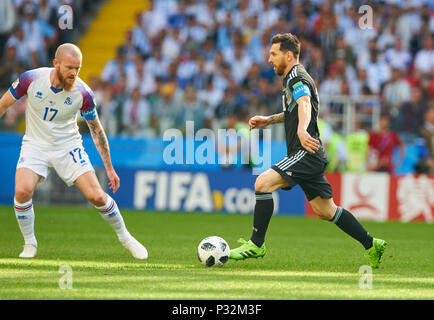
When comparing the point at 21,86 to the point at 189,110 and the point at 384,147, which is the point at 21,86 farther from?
the point at 384,147

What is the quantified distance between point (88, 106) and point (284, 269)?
2.58 m

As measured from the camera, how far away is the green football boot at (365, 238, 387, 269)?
8414mm

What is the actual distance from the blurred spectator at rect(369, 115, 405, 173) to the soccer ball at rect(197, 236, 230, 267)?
10027 millimetres

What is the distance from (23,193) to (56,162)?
18.0 inches

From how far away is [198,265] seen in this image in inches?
334

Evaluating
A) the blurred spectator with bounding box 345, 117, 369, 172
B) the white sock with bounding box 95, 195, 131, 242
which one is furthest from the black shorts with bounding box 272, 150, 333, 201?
the blurred spectator with bounding box 345, 117, 369, 172

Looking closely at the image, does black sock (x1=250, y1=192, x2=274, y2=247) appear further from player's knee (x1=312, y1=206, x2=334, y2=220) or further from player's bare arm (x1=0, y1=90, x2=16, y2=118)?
player's bare arm (x1=0, y1=90, x2=16, y2=118)

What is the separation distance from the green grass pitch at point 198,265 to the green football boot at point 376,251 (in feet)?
0.48

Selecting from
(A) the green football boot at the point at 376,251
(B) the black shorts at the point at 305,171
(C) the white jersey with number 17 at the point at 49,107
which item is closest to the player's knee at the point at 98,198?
(C) the white jersey with number 17 at the point at 49,107

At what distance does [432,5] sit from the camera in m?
21.2

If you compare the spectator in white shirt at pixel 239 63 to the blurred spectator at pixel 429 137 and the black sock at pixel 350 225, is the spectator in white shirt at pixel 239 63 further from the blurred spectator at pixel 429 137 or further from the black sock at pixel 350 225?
the black sock at pixel 350 225

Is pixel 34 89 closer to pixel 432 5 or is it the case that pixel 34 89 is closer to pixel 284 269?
pixel 284 269

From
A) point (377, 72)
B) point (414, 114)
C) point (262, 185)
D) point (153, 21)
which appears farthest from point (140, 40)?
point (262, 185)
